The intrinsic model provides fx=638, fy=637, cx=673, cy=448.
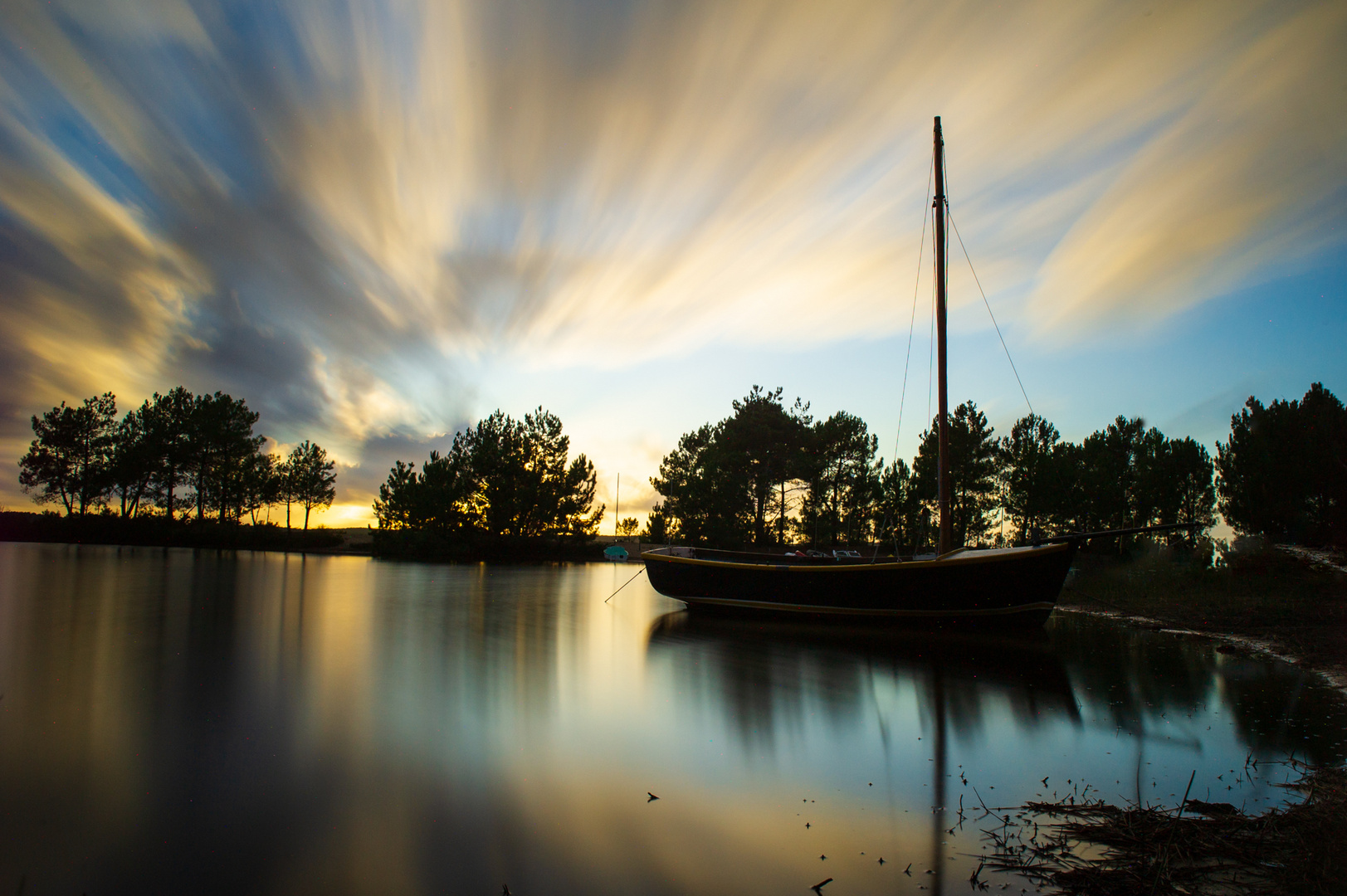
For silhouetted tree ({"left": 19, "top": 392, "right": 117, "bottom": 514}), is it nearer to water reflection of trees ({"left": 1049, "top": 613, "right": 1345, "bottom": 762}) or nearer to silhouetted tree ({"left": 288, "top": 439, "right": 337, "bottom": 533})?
silhouetted tree ({"left": 288, "top": 439, "right": 337, "bottom": 533})

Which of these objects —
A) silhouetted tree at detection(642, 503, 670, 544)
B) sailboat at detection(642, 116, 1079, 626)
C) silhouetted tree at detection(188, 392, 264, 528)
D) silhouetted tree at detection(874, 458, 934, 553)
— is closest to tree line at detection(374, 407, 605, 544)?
silhouetted tree at detection(642, 503, 670, 544)

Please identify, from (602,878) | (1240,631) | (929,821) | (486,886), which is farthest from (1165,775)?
(1240,631)

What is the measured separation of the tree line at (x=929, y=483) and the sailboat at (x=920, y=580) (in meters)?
23.9

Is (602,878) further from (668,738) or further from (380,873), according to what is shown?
(668,738)

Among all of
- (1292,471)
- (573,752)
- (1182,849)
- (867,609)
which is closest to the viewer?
(1182,849)

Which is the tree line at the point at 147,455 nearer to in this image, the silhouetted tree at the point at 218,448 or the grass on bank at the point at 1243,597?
the silhouetted tree at the point at 218,448

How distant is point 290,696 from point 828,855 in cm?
675

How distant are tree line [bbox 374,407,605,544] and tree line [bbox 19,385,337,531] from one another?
1918 centimetres

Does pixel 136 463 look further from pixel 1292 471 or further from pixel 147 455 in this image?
pixel 1292 471

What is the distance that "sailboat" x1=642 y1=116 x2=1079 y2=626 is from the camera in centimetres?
1369

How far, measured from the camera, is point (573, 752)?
5910 millimetres

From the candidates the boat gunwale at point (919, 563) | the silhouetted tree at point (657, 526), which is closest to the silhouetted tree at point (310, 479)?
the silhouetted tree at point (657, 526)

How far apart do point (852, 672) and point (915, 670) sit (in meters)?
1.03

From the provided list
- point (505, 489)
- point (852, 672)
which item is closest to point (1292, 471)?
point (852, 672)
